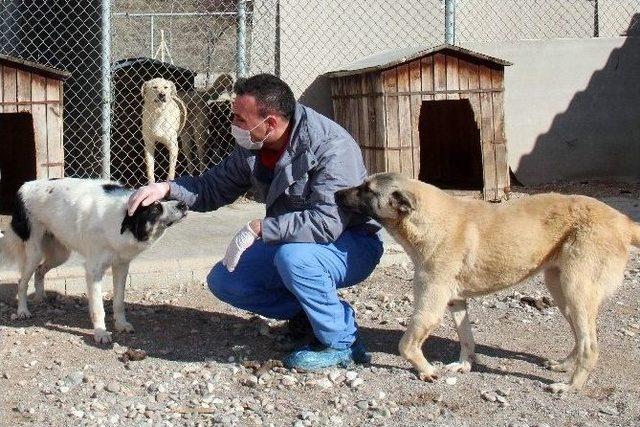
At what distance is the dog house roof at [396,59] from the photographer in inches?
305

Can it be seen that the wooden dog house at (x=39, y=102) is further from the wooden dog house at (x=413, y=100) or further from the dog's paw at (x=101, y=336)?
the dog's paw at (x=101, y=336)

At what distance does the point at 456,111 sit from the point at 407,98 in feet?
→ 6.74

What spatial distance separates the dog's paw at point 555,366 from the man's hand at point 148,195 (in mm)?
2013

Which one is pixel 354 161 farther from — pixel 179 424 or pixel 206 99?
pixel 206 99

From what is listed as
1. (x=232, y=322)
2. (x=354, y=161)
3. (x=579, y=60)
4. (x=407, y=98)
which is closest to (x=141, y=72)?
(x=407, y=98)

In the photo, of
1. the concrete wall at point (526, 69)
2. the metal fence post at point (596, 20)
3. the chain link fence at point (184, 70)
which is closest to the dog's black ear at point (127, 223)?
the chain link fence at point (184, 70)

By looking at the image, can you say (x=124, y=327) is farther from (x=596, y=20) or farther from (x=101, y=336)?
(x=596, y=20)

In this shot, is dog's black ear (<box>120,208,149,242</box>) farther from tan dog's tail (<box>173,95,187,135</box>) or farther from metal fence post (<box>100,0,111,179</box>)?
tan dog's tail (<box>173,95,187,135</box>)

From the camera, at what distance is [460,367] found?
14.2 ft

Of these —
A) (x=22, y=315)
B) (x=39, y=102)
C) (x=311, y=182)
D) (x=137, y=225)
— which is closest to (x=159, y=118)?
(x=39, y=102)

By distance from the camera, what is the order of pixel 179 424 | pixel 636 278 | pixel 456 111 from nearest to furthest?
1. pixel 179 424
2. pixel 636 278
3. pixel 456 111

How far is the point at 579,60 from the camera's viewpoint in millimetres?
9508

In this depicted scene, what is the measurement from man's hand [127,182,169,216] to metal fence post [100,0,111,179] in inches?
118

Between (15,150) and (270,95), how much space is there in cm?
528
